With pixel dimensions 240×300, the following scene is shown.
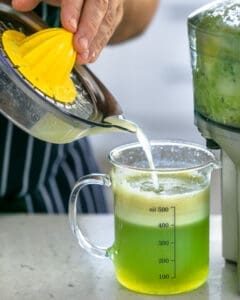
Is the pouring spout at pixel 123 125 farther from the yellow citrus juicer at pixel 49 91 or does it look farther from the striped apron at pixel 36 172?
the striped apron at pixel 36 172

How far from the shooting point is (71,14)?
94 cm

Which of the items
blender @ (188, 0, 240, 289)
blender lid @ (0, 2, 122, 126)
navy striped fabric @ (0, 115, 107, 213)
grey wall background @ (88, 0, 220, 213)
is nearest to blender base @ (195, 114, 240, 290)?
blender @ (188, 0, 240, 289)

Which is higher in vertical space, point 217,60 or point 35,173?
point 217,60

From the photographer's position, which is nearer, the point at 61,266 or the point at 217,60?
the point at 217,60

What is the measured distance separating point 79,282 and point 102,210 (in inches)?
18.2

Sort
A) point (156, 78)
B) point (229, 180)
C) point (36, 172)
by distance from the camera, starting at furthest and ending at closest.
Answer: point (156, 78) < point (36, 172) < point (229, 180)

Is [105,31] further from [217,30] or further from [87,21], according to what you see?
[217,30]

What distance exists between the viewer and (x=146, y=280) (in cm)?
93

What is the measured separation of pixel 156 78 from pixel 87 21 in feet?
6.34

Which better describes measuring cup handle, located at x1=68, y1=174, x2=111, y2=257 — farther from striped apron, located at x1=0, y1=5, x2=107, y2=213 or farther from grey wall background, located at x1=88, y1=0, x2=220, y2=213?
grey wall background, located at x1=88, y1=0, x2=220, y2=213

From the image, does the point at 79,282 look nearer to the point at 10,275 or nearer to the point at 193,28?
the point at 10,275

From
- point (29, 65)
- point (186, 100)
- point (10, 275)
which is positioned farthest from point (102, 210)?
point (186, 100)

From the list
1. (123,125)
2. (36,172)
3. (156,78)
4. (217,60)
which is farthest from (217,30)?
(156,78)

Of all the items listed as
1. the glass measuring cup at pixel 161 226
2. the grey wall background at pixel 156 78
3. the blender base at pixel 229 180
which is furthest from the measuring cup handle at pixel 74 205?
the grey wall background at pixel 156 78
